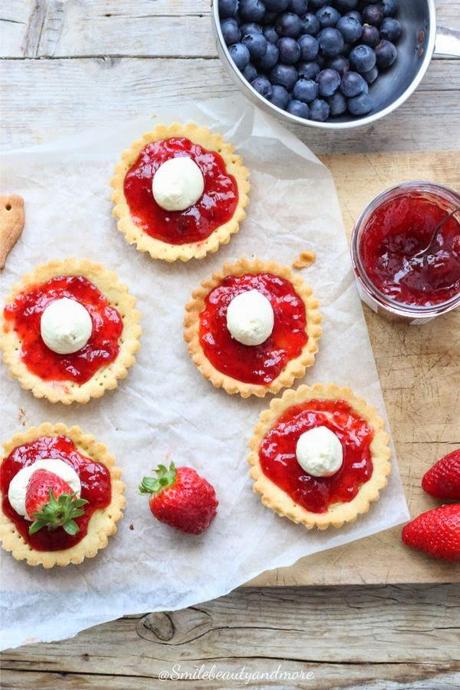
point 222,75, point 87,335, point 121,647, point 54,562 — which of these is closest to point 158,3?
point 222,75

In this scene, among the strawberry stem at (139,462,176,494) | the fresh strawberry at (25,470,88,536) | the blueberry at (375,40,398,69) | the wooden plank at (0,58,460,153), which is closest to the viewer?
the fresh strawberry at (25,470,88,536)

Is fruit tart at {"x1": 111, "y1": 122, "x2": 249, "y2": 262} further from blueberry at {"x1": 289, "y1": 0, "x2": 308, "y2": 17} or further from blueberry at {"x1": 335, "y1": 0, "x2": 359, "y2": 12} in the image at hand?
blueberry at {"x1": 335, "y1": 0, "x2": 359, "y2": 12}

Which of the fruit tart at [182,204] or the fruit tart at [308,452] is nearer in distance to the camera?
the fruit tart at [308,452]

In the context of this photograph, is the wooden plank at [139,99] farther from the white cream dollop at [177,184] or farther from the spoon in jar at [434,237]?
the spoon in jar at [434,237]

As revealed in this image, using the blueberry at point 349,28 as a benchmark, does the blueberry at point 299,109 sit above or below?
below

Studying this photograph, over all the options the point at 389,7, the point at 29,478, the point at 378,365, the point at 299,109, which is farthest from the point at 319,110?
the point at 29,478

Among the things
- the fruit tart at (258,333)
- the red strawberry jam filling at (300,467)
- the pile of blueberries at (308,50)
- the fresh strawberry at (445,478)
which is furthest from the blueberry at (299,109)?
the fresh strawberry at (445,478)

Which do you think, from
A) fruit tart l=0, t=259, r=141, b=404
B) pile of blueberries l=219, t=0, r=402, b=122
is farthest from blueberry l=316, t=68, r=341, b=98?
fruit tart l=0, t=259, r=141, b=404
